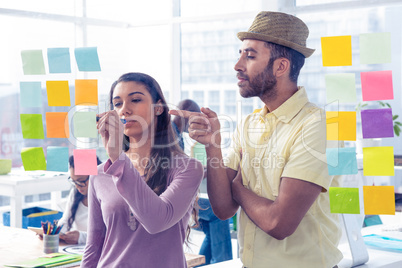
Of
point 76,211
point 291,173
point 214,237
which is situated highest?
point 291,173

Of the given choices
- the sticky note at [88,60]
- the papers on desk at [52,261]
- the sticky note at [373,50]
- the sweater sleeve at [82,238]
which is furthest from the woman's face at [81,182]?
the sticky note at [373,50]

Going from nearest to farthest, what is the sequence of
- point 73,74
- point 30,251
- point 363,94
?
1. point 363,94
2. point 73,74
3. point 30,251

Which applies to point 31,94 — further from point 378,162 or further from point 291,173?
point 378,162

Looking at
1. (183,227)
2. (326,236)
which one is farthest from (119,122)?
(326,236)

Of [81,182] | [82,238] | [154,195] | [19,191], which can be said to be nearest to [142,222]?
[154,195]

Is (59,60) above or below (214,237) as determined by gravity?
above

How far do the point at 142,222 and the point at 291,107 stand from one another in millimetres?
468

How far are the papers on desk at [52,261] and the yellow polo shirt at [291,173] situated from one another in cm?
76

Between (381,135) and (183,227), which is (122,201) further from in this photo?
(381,135)

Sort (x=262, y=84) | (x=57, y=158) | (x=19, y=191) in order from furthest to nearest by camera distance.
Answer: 1. (x=19, y=191)
2. (x=57, y=158)
3. (x=262, y=84)

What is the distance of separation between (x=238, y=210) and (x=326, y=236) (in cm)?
24

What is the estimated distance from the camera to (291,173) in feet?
3.96

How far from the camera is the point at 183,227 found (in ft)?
4.42

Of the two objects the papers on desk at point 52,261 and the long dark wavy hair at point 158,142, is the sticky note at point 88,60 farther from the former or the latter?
the papers on desk at point 52,261
